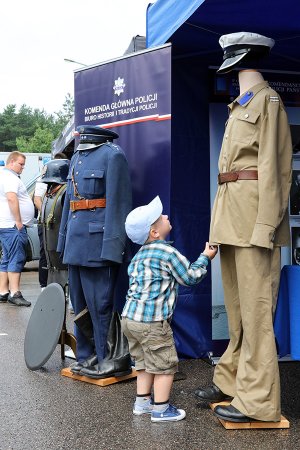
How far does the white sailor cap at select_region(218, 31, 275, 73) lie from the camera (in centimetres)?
346

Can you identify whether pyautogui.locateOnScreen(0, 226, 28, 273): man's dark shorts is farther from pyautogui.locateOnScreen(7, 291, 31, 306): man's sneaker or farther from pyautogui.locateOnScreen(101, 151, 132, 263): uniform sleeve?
pyautogui.locateOnScreen(101, 151, 132, 263): uniform sleeve

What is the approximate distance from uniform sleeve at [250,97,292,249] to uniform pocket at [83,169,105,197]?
1.24 m

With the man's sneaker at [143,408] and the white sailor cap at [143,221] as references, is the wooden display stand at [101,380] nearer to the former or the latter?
the man's sneaker at [143,408]

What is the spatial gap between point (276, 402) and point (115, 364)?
1.33m

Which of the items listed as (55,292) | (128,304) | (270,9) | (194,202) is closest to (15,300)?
(55,292)

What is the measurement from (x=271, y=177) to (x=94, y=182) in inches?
53.0

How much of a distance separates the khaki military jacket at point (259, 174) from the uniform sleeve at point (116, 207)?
2.59ft

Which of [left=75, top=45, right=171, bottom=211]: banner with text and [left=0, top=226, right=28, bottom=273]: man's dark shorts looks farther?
[left=0, top=226, right=28, bottom=273]: man's dark shorts

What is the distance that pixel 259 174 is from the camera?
332 cm

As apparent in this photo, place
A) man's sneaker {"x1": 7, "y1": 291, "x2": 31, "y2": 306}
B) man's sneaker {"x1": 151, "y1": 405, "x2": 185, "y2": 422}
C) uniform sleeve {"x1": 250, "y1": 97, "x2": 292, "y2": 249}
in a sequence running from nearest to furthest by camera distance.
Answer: uniform sleeve {"x1": 250, "y1": 97, "x2": 292, "y2": 249}
man's sneaker {"x1": 151, "y1": 405, "x2": 185, "y2": 422}
man's sneaker {"x1": 7, "y1": 291, "x2": 31, "y2": 306}

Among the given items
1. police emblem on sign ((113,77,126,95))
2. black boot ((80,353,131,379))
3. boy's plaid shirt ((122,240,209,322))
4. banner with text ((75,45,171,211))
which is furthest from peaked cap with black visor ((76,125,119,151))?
black boot ((80,353,131,379))

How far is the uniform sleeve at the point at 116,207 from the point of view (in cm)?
411

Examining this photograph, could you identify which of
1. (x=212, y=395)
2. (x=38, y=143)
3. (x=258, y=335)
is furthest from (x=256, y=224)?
(x=38, y=143)

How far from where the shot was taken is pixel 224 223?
11.5 feet
